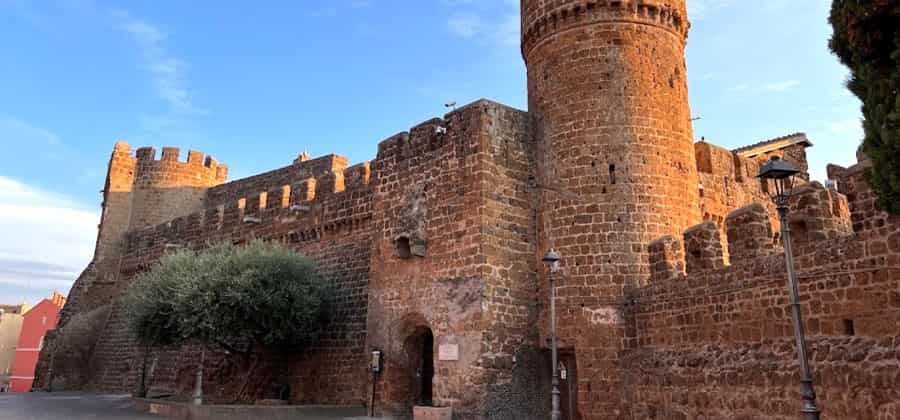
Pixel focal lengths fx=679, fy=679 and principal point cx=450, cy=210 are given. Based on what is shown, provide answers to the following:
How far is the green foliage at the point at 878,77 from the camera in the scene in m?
5.88

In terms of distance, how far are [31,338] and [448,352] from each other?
139 feet

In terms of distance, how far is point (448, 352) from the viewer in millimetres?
12531

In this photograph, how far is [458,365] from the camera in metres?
12.3

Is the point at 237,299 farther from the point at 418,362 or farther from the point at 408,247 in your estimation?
the point at 418,362

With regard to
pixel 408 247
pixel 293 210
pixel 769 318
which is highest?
pixel 293 210

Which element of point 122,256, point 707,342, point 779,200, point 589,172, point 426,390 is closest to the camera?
point 779,200

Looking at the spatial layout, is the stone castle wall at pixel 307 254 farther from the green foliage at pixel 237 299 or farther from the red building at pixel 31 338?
the red building at pixel 31 338

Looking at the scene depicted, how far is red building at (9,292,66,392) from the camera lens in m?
43.2

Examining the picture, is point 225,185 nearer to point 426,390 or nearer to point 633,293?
point 426,390

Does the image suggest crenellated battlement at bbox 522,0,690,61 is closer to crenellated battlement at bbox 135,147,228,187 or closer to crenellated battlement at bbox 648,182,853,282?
crenellated battlement at bbox 648,182,853,282

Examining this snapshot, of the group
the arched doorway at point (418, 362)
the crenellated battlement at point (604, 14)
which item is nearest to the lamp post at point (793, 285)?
the crenellated battlement at point (604, 14)

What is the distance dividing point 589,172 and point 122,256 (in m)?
20.9

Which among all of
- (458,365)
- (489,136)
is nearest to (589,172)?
(489,136)

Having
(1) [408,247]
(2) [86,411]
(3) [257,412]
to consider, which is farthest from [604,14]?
(2) [86,411]
